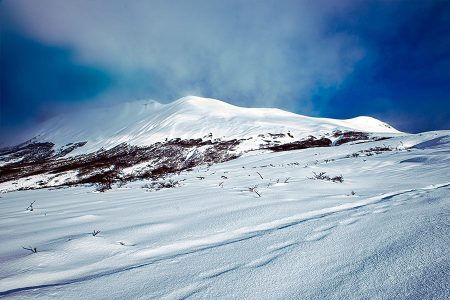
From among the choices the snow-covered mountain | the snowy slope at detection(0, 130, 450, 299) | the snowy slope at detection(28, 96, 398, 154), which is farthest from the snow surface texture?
the snowy slope at detection(28, 96, 398, 154)

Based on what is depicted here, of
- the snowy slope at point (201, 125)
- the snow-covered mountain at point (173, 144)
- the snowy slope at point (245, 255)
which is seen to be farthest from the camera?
the snowy slope at point (201, 125)

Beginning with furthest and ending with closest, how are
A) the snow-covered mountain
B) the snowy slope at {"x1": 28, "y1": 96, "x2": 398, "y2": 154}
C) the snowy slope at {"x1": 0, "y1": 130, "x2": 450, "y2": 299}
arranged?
the snowy slope at {"x1": 28, "y1": 96, "x2": 398, "y2": 154}, the snow-covered mountain, the snowy slope at {"x1": 0, "y1": 130, "x2": 450, "y2": 299}

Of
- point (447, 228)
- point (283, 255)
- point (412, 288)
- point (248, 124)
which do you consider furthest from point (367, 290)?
point (248, 124)

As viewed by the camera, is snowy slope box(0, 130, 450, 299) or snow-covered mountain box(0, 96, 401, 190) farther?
snow-covered mountain box(0, 96, 401, 190)

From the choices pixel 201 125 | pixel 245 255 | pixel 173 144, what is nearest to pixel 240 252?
pixel 245 255

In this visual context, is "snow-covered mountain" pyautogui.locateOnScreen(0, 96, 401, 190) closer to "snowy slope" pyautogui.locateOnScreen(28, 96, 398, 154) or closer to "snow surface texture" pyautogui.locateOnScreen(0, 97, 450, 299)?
"snowy slope" pyautogui.locateOnScreen(28, 96, 398, 154)

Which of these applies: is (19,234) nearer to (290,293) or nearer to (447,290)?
(290,293)

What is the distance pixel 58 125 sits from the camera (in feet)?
378

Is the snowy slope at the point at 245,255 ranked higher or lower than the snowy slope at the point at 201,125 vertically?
lower

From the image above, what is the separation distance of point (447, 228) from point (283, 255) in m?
1.01

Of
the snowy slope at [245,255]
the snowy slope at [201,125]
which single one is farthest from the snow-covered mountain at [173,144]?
the snowy slope at [245,255]

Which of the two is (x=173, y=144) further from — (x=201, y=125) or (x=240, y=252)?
(x=240, y=252)

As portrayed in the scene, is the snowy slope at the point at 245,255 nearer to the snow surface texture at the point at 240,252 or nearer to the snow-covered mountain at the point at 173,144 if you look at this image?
the snow surface texture at the point at 240,252

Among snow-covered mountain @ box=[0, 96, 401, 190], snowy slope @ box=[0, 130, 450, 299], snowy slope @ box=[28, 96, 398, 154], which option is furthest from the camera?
snowy slope @ box=[28, 96, 398, 154]
